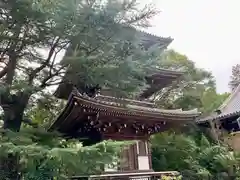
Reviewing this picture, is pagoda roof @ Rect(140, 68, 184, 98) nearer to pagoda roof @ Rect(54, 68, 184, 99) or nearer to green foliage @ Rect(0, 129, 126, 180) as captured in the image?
pagoda roof @ Rect(54, 68, 184, 99)

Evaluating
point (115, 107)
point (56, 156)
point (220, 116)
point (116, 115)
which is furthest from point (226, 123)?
point (56, 156)

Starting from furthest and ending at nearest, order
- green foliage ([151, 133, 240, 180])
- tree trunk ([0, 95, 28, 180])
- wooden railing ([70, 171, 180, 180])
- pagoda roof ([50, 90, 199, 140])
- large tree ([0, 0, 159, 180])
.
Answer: green foliage ([151, 133, 240, 180]) < pagoda roof ([50, 90, 199, 140]) < wooden railing ([70, 171, 180, 180]) < tree trunk ([0, 95, 28, 180]) < large tree ([0, 0, 159, 180])

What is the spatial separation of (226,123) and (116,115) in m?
10.6

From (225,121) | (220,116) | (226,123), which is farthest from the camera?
(226,123)

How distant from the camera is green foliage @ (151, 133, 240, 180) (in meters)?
13.1

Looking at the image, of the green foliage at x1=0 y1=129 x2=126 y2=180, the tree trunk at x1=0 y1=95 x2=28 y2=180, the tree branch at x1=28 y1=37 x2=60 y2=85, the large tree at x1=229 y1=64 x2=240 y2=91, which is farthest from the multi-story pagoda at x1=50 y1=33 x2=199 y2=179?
the large tree at x1=229 y1=64 x2=240 y2=91

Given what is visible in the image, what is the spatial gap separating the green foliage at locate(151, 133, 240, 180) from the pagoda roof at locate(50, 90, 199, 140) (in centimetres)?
300

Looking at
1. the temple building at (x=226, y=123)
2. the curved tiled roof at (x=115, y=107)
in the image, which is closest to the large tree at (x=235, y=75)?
the temple building at (x=226, y=123)

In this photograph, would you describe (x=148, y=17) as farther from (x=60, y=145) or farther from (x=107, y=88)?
(x=60, y=145)

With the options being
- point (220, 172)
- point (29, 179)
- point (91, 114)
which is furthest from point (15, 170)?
point (220, 172)

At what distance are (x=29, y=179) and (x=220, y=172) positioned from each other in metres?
9.45

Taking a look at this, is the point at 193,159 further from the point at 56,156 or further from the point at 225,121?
the point at 56,156

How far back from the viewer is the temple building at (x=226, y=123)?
54.5ft

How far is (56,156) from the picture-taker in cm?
574
